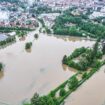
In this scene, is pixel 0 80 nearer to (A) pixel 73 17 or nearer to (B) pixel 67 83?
(B) pixel 67 83

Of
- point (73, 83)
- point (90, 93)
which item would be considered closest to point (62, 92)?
point (73, 83)

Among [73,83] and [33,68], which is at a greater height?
[73,83]

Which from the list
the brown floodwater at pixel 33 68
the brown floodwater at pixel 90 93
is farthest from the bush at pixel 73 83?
the brown floodwater at pixel 33 68


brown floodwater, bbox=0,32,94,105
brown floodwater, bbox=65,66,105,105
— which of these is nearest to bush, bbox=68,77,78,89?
brown floodwater, bbox=65,66,105,105

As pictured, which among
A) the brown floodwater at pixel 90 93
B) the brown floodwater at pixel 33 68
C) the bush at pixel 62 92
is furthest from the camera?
the brown floodwater at pixel 33 68

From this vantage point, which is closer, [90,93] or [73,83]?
[90,93]

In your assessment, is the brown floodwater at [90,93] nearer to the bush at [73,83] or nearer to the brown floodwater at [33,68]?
the bush at [73,83]

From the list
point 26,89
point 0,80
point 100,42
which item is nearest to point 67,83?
point 26,89

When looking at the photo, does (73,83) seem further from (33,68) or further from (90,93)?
(33,68)
